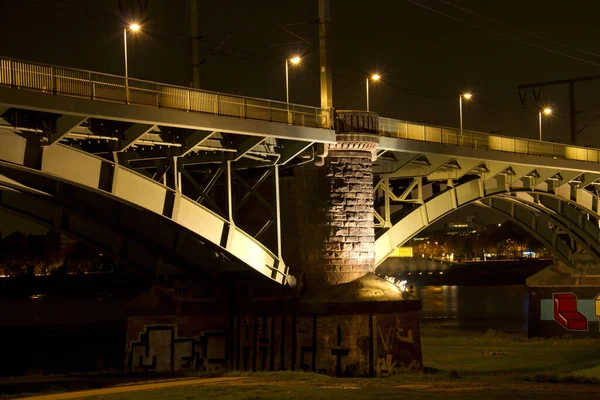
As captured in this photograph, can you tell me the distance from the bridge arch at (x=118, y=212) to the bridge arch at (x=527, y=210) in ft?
24.7

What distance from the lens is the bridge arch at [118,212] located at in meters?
25.9

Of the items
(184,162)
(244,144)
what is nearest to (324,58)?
(244,144)

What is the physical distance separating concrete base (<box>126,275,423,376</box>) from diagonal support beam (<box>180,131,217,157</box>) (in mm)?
6662

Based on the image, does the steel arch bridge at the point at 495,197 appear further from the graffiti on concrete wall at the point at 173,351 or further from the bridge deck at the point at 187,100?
the graffiti on concrete wall at the point at 173,351

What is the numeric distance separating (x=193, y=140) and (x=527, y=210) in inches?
1445

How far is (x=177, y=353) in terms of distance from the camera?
35031 millimetres

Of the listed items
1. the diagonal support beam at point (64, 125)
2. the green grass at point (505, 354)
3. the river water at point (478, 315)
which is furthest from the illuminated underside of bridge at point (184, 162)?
the river water at point (478, 315)

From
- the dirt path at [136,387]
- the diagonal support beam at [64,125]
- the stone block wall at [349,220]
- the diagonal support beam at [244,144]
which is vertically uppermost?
the diagonal support beam at [244,144]

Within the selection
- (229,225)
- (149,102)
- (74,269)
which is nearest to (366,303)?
(229,225)

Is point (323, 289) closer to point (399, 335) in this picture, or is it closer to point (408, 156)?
point (399, 335)

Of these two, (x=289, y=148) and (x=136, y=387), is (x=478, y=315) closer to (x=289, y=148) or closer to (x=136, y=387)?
(x=289, y=148)

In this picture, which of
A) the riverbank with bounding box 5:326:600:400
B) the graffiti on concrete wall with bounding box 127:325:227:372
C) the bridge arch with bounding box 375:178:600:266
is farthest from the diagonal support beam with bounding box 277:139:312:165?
the riverbank with bounding box 5:326:600:400

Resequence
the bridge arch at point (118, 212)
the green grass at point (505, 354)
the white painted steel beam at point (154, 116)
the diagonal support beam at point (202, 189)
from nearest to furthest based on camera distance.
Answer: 1. the white painted steel beam at point (154, 116)
2. the bridge arch at point (118, 212)
3. the diagonal support beam at point (202, 189)
4. the green grass at point (505, 354)

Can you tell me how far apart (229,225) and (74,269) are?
140973mm
